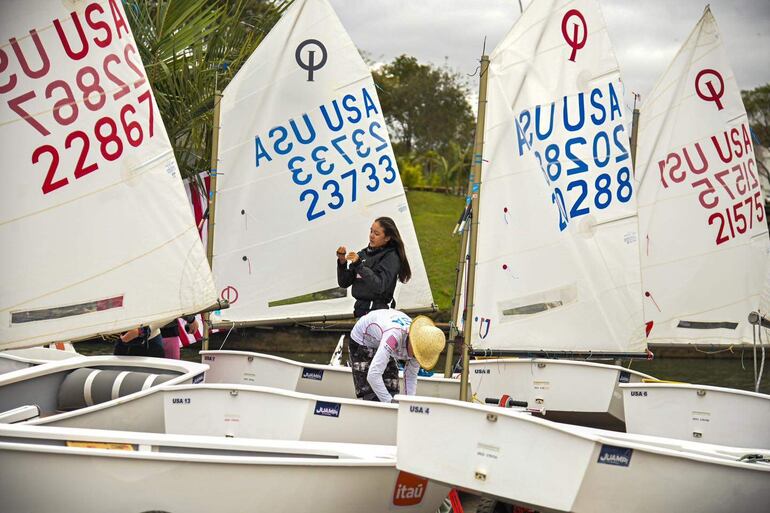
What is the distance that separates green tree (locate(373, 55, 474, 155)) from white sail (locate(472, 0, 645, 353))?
2652 cm

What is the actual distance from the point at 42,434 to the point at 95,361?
2145 mm

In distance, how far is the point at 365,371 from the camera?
7.03 metres

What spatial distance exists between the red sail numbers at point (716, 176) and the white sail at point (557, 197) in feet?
9.63

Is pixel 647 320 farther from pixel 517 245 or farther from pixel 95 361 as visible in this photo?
pixel 95 361

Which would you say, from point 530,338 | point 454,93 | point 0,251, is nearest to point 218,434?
point 0,251

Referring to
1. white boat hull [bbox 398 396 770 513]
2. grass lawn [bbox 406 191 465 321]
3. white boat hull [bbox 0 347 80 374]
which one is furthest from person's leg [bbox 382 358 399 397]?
grass lawn [bbox 406 191 465 321]

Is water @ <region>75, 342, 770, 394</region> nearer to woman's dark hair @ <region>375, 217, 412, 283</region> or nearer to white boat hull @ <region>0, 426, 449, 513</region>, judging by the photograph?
woman's dark hair @ <region>375, 217, 412, 283</region>

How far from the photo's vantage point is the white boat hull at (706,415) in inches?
307

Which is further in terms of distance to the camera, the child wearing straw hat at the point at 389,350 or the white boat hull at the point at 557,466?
the child wearing straw hat at the point at 389,350

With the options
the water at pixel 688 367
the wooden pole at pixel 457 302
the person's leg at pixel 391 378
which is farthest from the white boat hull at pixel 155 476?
the water at pixel 688 367

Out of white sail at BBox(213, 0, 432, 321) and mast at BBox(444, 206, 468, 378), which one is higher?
white sail at BBox(213, 0, 432, 321)

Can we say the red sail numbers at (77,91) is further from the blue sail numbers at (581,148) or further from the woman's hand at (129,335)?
the blue sail numbers at (581,148)

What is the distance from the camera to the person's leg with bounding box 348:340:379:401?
22.7 feet

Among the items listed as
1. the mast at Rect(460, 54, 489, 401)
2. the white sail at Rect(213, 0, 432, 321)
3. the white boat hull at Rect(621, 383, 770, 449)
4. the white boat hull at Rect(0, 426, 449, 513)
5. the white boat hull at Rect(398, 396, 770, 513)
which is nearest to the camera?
the white boat hull at Rect(398, 396, 770, 513)
